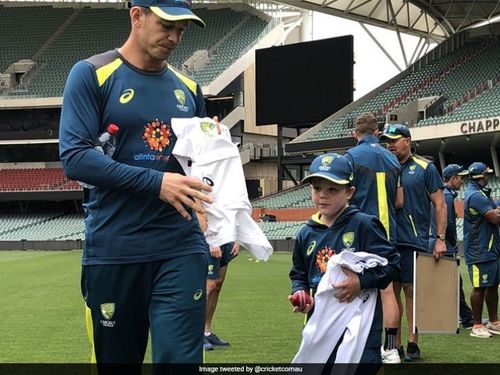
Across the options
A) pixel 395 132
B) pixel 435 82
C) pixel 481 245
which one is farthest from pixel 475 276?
pixel 435 82

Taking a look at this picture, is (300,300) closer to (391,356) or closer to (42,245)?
(391,356)

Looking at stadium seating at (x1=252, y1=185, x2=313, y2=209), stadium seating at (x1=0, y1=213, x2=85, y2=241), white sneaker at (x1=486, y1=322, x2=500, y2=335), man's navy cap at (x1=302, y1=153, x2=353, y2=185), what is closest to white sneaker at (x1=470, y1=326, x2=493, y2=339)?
white sneaker at (x1=486, y1=322, x2=500, y2=335)

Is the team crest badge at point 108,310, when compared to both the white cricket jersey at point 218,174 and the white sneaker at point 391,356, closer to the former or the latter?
the white cricket jersey at point 218,174

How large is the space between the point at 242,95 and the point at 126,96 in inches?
1723

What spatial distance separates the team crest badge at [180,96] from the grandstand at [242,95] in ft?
83.2

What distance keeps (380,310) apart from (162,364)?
1278mm

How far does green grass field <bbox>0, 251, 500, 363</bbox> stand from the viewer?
6582mm

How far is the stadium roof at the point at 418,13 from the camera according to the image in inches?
1489

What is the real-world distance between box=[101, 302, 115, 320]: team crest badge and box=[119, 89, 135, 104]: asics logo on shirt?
2.96ft

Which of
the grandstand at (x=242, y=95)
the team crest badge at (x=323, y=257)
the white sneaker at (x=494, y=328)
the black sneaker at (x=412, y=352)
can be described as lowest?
the white sneaker at (x=494, y=328)

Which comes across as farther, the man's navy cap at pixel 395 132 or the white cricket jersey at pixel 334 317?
the man's navy cap at pixel 395 132

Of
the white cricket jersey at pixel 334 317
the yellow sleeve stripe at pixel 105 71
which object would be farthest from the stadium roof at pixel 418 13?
the yellow sleeve stripe at pixel 105 71

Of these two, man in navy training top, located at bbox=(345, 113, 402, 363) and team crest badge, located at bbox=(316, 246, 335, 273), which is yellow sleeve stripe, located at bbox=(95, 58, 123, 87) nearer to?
team crest badge, located at bbox=(316, 246, 335, 273)

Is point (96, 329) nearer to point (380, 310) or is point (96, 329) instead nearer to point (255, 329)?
point (380, 310)
